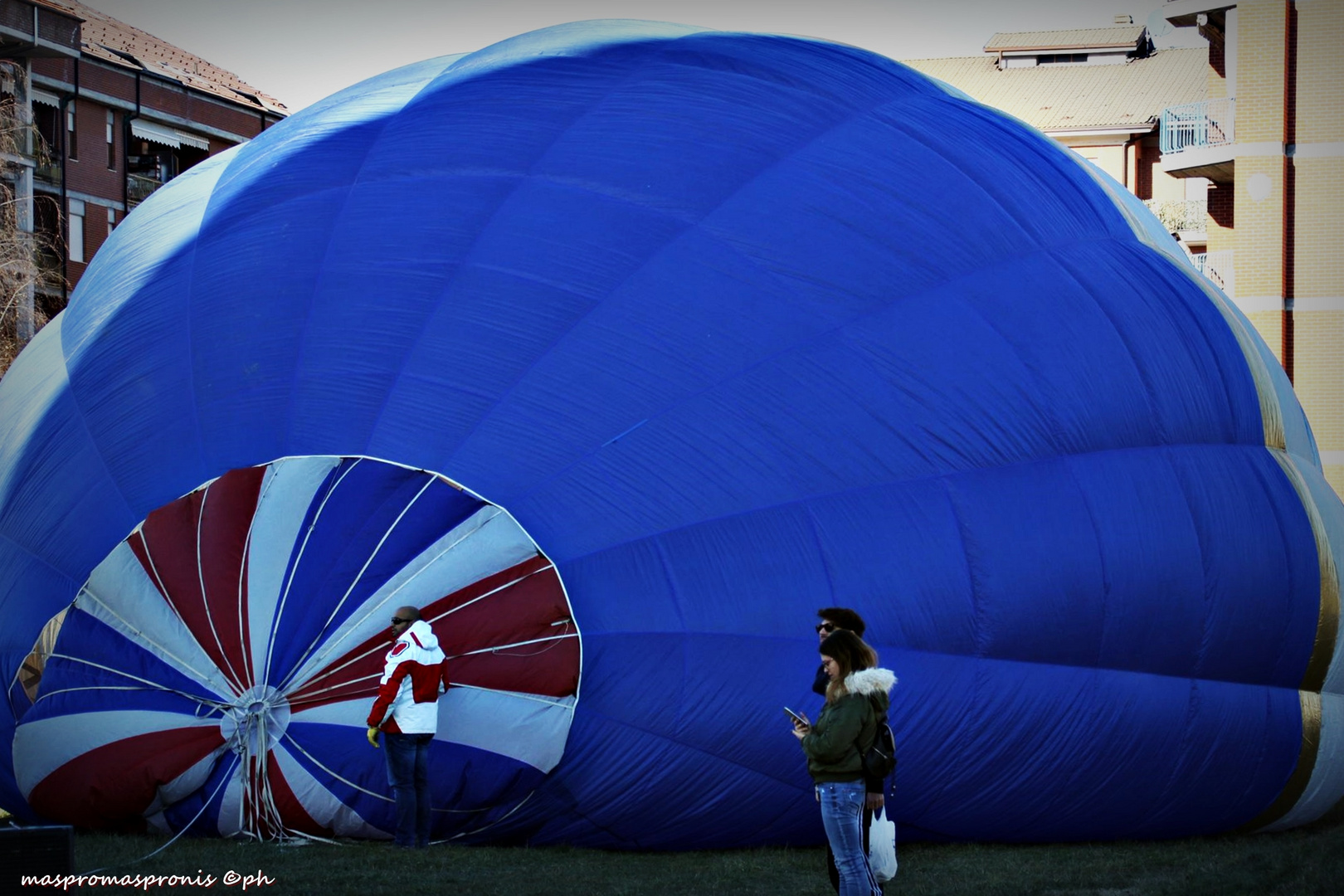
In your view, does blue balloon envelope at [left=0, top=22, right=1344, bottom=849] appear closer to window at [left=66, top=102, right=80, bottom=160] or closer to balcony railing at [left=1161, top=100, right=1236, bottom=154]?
balcony railing at [left=1161, top=100, right=1236, bottom=154]

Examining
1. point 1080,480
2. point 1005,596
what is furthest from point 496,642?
point 1080,480

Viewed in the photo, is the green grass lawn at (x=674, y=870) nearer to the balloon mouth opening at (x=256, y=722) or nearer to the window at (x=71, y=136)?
the balloon mouth opening at (x=256, y=722)

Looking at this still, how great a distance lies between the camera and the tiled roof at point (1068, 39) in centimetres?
4506

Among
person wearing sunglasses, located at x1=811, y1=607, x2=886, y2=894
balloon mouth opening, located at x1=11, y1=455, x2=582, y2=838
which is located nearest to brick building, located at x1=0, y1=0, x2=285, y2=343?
balloon mouth opening, located at x1=11, y1=455, x2=582, y2=838

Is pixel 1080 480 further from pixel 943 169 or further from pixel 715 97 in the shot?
pixel 715 97

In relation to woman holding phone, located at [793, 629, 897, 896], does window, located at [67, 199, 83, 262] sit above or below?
above

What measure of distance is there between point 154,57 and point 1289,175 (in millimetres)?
25290

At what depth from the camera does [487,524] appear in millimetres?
6438

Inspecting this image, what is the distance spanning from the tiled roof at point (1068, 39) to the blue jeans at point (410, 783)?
42.3m

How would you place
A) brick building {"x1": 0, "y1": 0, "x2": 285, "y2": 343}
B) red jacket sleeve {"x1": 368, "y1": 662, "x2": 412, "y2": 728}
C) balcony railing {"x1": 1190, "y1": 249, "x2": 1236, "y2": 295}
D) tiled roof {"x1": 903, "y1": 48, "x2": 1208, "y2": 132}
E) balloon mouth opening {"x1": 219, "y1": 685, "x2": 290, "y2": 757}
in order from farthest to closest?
tiled roof {"x1": 903, "y1": 48, "x2": 1208, "y2": 132}, brick building {"x1": 0, "y1": 0, "x2": 285, "y2": 343}, balcony railing {"x1": 1190, "y1": 249, "x2": 1236, "y2": 295}, balloon mouth opening {"x1": 219, "y1": 685, "x2": 290, "y2": 757}, red jacket sleeve {"x1": 368, "y1": 662, "x2": 412, "y2": 728}

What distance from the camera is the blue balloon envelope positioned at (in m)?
6.39


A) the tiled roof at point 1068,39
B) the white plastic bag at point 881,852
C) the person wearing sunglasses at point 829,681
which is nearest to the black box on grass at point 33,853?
the person wearing sunglasses at point 829,681

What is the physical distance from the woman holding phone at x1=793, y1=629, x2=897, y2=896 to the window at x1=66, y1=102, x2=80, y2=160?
3145 centimetres

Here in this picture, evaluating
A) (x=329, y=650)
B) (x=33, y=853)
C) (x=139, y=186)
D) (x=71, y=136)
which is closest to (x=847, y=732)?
(x=329, y=650)
